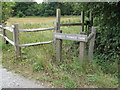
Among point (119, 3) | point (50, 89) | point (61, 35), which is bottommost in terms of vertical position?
point (50, 89)

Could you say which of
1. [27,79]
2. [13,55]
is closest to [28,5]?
[13,55]

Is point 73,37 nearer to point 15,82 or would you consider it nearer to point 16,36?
point 15,82

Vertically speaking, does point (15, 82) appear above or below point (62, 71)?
below

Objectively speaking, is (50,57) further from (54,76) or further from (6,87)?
(6,87)

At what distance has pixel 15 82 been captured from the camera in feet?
12.8

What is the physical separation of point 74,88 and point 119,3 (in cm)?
314

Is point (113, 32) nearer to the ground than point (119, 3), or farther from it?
nearer to the ground

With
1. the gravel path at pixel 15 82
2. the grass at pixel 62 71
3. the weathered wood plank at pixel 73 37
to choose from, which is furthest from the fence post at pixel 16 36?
the weathered wood plank at pixel 73 37

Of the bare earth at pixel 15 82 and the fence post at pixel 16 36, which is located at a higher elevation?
the fence post at pixel 16 36

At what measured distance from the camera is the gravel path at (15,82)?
12.1ft

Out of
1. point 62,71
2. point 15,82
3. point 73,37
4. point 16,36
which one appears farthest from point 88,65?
point 16,36

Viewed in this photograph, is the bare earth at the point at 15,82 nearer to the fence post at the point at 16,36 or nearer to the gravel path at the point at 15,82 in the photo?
the gravel path at the point at 15,82

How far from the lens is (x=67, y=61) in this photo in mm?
5098

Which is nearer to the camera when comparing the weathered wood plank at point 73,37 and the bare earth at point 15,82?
the bare earth at point 15,82
